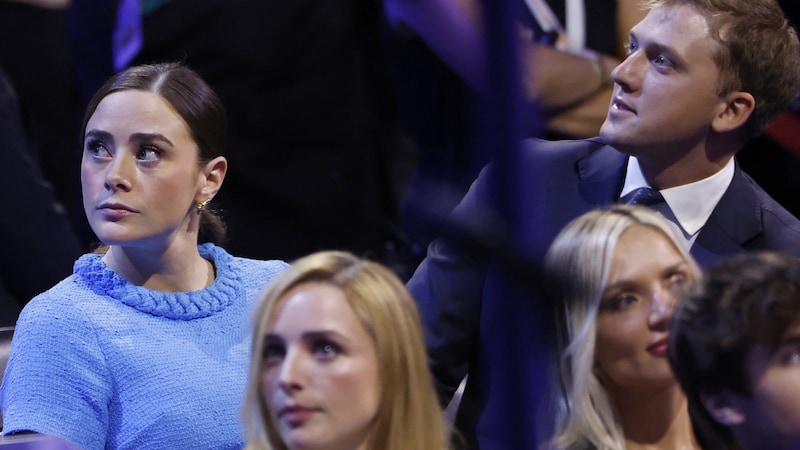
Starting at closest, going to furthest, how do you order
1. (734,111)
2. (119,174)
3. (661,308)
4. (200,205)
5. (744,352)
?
(744,352)
(661,308)
(119,174)
(200,205)
(734,111)

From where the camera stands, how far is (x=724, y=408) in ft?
4.18

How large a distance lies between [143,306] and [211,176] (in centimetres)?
21

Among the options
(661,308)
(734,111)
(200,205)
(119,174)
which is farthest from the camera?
(734,111)

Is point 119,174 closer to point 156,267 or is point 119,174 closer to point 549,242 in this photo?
point 156,267

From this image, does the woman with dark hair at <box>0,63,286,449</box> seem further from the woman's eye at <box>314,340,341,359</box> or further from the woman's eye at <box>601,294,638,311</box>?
the woman's eye at <box>601,294,638,311</box>

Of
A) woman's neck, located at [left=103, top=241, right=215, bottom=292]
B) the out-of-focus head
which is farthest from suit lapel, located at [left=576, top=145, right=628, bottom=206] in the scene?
woman's neck, located at [left=103, top=241, right=215, bottom=292]

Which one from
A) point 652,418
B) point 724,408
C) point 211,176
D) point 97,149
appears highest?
point 97,149

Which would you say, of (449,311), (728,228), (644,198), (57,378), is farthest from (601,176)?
(57,378)

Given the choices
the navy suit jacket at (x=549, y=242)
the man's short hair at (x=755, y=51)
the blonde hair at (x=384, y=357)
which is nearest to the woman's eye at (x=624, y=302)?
the navy suit jacket at (x=549, y=242)

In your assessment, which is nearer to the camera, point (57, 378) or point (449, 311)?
point (57, 378)

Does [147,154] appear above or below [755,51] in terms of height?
above

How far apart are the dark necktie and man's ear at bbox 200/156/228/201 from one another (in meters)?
0.53

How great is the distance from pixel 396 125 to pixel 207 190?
3.11 feet

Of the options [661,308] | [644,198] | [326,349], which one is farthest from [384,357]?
[644,198]
